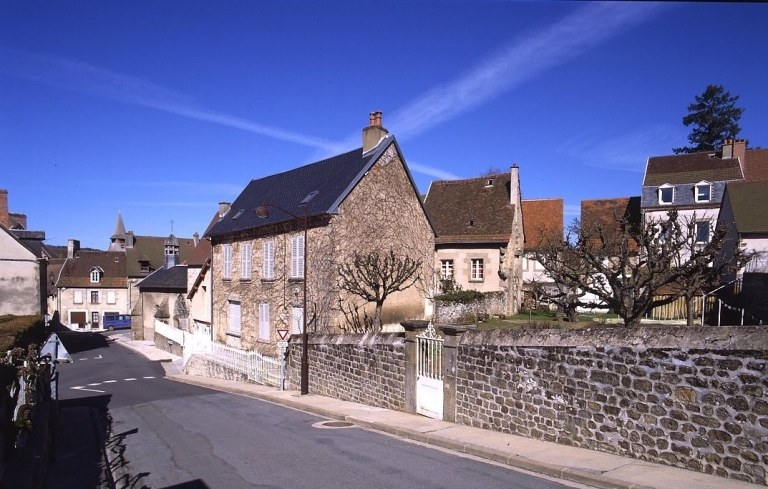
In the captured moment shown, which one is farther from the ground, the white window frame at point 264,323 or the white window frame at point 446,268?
the white window frame at point 446,268

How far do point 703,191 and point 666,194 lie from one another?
1.94 metres

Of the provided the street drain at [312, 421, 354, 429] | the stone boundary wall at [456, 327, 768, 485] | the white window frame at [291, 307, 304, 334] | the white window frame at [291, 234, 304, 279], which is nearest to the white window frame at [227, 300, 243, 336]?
the white window frame at [291, 307, 304, 334]

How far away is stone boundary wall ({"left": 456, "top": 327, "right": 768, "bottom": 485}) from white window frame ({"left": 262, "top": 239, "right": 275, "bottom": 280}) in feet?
46.1

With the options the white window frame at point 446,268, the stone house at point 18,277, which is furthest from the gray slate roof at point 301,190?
the stone house at point 18,277

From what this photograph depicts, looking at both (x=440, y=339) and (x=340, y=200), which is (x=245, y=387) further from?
(x=440, y=339)

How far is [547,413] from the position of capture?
823cm

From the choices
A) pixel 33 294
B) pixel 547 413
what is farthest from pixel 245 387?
pixel 33 294

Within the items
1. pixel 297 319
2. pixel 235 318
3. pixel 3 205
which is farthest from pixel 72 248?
pixel 297 319

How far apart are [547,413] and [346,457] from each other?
3082 mm

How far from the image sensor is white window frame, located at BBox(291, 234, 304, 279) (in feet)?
67.1

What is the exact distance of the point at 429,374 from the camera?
36.0 ft

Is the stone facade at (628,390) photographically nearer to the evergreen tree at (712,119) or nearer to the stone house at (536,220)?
the stone house at (536,220)

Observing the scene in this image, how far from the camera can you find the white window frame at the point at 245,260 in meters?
24.1

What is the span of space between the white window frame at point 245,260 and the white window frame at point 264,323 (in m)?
1.88
